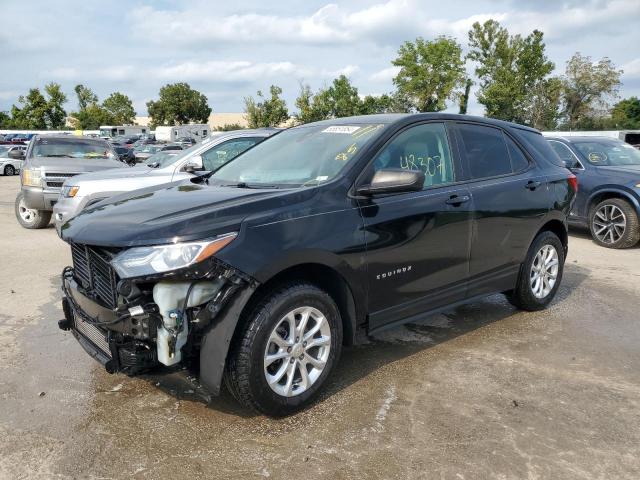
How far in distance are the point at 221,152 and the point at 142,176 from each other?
1086 mm

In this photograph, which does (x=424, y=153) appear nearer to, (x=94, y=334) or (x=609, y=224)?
(x=94, y=334)

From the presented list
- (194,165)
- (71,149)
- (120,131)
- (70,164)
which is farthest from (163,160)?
(120,131)

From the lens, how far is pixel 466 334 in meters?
4.63

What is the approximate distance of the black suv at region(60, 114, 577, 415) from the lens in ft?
9.32

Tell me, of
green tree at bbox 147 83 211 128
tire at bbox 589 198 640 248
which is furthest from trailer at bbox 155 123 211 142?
tire at bbox 589 198 640 248

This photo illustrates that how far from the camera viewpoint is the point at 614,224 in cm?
838

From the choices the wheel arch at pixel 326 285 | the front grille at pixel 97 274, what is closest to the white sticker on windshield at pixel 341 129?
the wheel arch at pixel 326 285

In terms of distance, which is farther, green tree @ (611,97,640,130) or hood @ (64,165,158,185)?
green tree @ (611,97,640,130)

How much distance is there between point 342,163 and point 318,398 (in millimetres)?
1495

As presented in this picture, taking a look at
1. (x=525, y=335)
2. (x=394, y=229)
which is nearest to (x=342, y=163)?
(x=394, y=229)

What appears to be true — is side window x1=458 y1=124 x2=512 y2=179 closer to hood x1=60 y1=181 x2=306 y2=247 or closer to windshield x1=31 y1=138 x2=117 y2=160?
hood x1=60 y1=181 x2=306 y2=247

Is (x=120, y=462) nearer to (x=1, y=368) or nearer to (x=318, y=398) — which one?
(x=318, y=398)

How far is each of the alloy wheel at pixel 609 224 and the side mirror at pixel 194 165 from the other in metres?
6.06

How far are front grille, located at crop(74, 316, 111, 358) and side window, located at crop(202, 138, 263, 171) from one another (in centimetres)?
425
